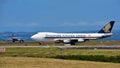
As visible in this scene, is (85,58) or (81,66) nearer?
(81,66)

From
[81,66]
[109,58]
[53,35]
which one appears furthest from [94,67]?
[53,35]

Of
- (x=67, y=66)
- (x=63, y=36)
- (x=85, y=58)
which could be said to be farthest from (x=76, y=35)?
(x=67, y=66)

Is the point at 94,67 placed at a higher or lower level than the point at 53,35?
lower

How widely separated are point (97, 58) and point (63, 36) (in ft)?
282

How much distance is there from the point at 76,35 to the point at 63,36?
16.1ft

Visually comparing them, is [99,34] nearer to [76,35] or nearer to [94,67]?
[76,35]

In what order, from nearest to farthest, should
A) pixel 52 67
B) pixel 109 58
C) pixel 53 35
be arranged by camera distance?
pixel 52 67 → pixel 109 58 → pixel 53 35

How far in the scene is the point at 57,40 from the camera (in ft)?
509

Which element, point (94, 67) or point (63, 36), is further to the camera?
point (63, 36)

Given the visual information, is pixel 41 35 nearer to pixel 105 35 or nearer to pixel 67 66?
pixel 105 35

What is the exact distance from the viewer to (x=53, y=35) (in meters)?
154

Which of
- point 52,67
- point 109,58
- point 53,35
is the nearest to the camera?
point 52,67

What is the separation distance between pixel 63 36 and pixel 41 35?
9109 millimetres

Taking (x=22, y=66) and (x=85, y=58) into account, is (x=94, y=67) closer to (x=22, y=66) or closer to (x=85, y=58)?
(x=22, y=66)
